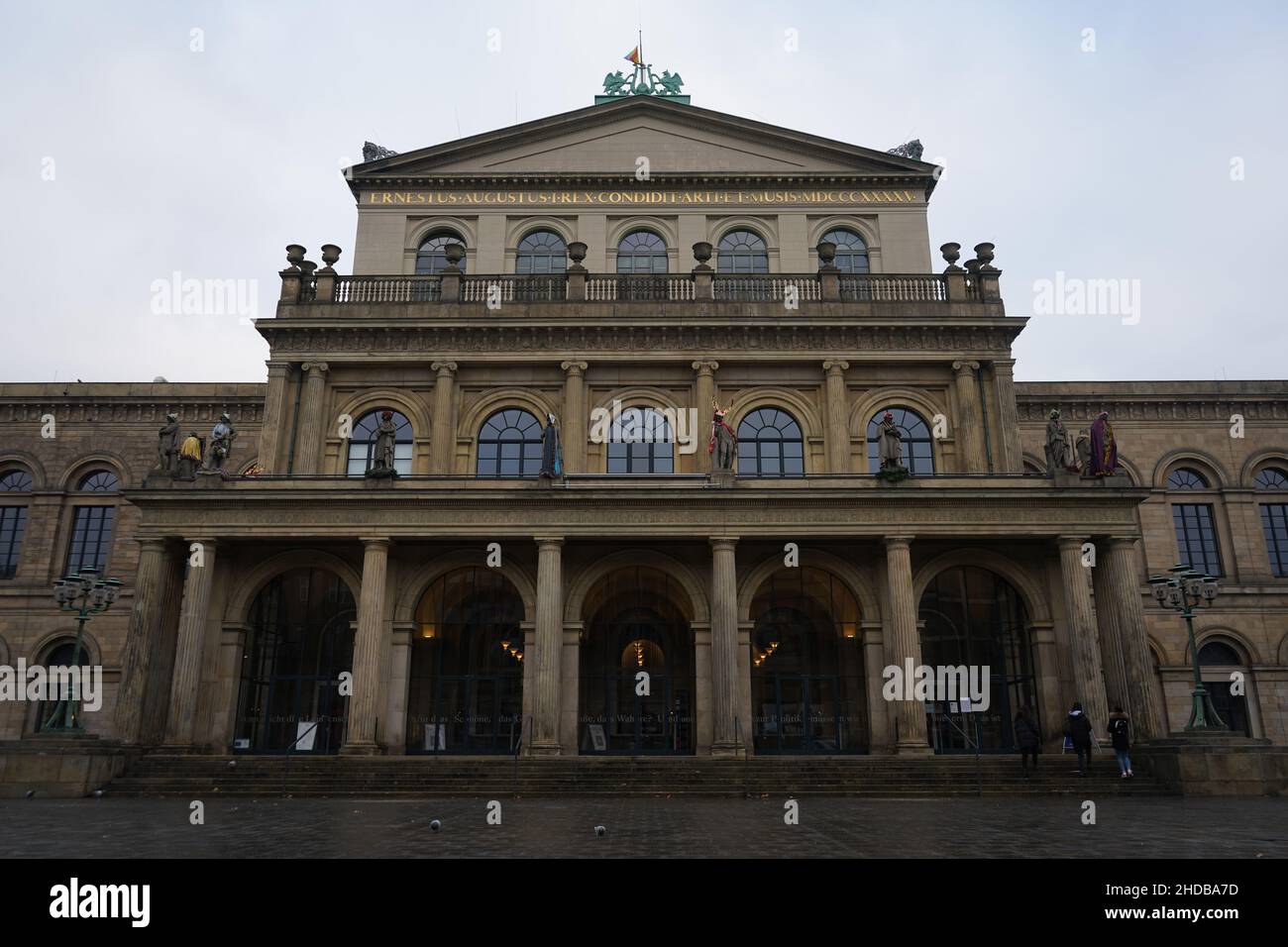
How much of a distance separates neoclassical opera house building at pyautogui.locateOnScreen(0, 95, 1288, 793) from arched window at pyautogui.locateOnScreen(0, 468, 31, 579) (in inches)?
5.9

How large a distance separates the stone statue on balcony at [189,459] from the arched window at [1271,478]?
38.6 m

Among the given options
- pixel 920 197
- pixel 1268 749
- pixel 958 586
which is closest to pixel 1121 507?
pixel 958 586

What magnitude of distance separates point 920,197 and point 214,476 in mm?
26228

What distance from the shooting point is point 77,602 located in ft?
115

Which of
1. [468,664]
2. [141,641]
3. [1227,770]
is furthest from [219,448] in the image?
[1227,770]

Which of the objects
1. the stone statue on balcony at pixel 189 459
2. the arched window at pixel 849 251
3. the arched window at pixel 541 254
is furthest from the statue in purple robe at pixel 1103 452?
the stone statue on balcony at pixel 189 459

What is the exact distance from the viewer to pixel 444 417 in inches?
1185

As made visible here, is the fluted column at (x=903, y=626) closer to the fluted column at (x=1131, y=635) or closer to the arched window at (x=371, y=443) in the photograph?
the fluted column at (x=1131, y=635)

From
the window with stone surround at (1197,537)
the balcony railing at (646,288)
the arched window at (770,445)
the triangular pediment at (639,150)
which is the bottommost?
the window with stone surround at (1197,537)

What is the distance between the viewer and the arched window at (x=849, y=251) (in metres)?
34.6

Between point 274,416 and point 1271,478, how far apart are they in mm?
37959

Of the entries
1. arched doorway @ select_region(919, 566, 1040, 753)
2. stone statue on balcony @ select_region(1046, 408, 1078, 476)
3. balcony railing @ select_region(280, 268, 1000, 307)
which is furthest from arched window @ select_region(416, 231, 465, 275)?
stone statue on balcony @ select_region(1046, 408, 1078, 476)

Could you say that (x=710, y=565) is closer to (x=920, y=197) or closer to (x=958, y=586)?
(x=958, y=586)

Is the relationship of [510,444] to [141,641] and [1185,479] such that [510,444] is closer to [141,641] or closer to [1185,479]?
[141,641]
